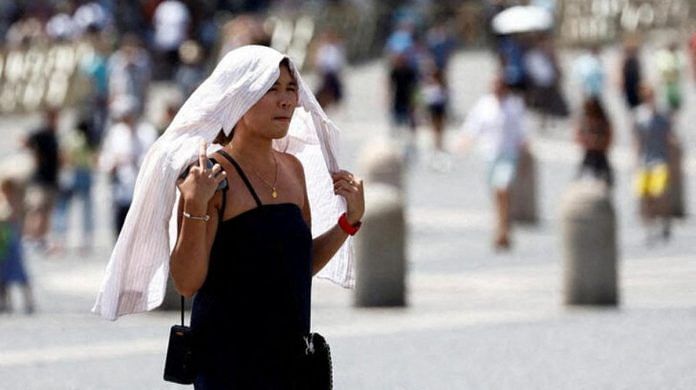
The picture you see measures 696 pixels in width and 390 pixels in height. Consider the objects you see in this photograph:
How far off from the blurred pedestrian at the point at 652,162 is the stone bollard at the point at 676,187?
2.94 feet

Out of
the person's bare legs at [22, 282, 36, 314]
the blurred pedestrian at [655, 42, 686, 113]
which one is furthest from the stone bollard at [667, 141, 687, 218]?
the person's bare legs at [22, 282, 36, 314]

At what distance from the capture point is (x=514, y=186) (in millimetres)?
24625

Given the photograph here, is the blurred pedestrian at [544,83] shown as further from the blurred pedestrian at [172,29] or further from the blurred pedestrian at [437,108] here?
the blurred pedestrian at [172,29]

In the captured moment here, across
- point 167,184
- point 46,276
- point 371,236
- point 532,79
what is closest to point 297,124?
point 167,184

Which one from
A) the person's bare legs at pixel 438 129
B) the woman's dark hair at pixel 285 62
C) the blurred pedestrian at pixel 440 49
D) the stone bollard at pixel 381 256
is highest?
the blurred pedestrian at pixel 440 49

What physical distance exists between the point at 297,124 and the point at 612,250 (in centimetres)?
957

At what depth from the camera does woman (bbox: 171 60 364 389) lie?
6.23 metres

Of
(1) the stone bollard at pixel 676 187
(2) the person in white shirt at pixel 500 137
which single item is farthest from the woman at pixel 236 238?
(1) the stone bollard at pixel 676 187

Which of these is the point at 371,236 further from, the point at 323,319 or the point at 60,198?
the point at 60,198

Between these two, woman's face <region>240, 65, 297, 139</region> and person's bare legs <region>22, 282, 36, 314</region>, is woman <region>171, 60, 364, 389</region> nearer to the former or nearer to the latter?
woman's face <region>240, 65, 297, 139</region>

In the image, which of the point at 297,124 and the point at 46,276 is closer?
the point at 297,124

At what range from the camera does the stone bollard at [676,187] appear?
950 inches

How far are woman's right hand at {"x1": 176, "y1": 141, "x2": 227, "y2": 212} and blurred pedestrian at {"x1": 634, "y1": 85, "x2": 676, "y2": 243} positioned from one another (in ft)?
54.5

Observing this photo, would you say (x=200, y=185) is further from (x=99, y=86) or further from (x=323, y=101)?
(x=99, y=86)
